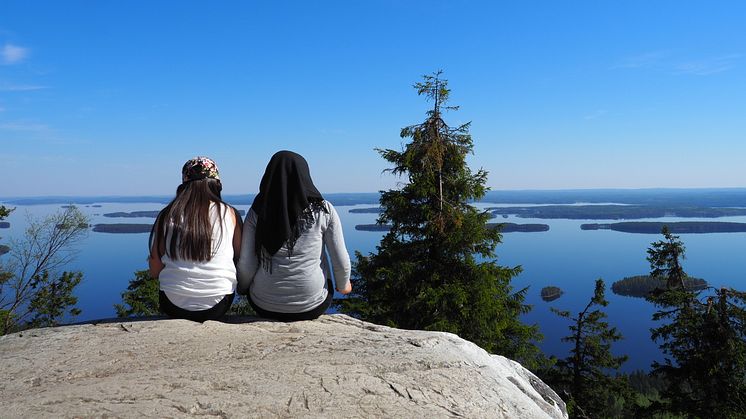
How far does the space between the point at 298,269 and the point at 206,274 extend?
2.62ft

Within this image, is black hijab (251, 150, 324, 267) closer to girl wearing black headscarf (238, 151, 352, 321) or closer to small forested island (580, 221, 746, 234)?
girl wearing black headscarf (238, 151, 352, 321)

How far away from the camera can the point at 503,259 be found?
101188 millimetres

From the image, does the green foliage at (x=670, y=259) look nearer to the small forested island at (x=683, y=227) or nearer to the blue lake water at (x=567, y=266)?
the blue lake water at (x=567, y=266)

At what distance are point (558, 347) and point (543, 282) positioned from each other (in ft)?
91.2

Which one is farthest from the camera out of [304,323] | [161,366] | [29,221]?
[29,221]

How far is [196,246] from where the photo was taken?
3.73 metres

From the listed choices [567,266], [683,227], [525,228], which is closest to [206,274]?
[567,266]

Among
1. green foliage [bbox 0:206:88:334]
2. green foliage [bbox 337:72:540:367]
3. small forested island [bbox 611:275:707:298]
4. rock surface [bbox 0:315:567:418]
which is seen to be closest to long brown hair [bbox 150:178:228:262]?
rock surface [bbox 0:315:567:418]

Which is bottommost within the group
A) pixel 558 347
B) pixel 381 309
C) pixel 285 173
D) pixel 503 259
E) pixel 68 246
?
pixel 558 347

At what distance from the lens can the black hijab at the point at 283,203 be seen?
13.0ft

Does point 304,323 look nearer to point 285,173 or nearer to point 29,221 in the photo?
point 285,173

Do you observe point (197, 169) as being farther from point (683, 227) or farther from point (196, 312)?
point (683, 227)

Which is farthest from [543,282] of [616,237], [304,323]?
[304,323]

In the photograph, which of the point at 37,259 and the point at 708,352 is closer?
the point at 708,352
